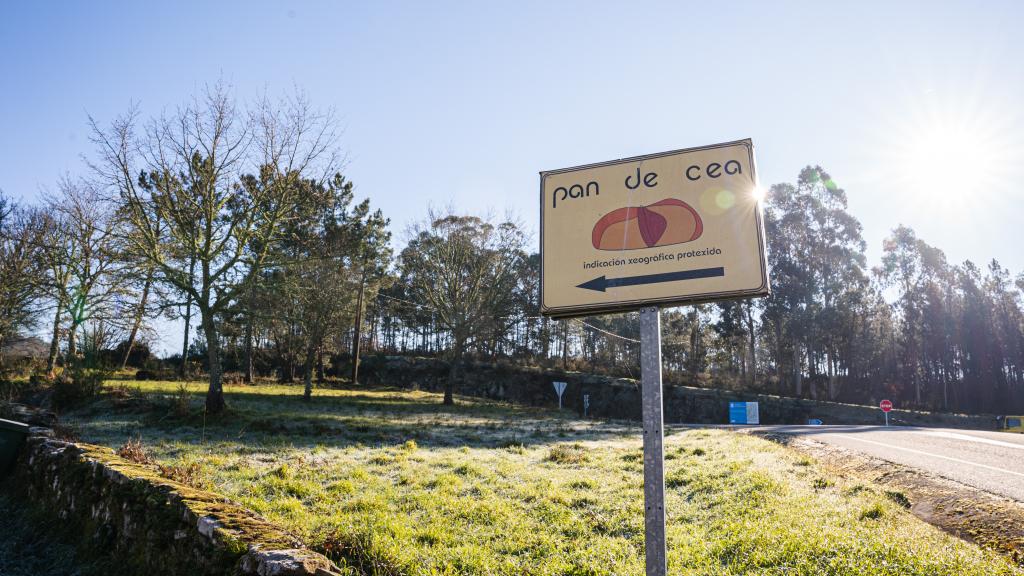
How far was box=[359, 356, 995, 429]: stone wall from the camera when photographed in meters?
32.1

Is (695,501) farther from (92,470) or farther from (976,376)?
(976,376)

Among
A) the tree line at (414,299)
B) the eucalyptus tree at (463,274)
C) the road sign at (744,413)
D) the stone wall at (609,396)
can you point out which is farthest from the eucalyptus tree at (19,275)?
Result: the road sign at (744,413)

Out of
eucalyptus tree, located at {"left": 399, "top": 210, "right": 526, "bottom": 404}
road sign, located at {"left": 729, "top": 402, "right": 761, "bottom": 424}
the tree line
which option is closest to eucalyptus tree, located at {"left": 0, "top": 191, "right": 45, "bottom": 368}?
the tree line

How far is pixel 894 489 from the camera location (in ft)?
23.8

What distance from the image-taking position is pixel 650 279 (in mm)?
3041

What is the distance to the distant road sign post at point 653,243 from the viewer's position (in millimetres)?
2832

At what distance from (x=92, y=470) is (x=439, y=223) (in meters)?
25.9

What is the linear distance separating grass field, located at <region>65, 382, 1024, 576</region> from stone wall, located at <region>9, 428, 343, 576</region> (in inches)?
34.4

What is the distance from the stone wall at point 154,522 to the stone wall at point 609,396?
1071 inches

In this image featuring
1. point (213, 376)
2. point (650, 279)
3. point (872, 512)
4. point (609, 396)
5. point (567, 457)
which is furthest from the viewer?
point (609, 396)

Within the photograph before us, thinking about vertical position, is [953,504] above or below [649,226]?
below

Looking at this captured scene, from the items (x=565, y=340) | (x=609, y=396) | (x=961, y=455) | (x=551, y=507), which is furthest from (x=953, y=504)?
(x=565, y=340)

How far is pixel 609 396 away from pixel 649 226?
37.1 m

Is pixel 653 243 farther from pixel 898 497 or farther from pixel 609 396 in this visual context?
pixel 609 396
